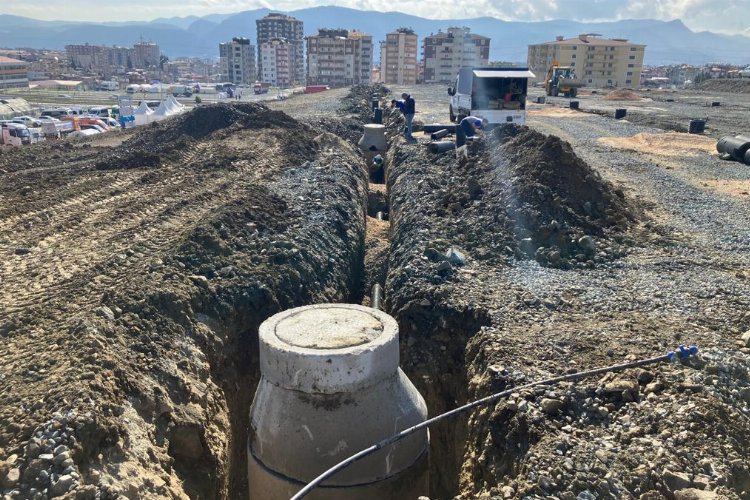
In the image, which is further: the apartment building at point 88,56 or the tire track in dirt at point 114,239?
the apartment building at point 88,56

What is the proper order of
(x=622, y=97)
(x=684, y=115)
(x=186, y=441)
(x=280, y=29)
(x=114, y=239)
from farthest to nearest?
(x=280, y=29) < (x=622, y=97) < (x=684, y=115) < (x=114, y=239) < (x=186, y=441)

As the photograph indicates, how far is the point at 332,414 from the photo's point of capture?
610 centimetres

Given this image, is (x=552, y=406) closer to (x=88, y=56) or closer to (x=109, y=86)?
(x=109, y=86)

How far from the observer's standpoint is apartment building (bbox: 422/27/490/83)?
108 meters

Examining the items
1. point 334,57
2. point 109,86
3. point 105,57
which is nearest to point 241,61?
point 109,86

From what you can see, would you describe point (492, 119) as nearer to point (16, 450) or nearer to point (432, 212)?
point (432, 212)

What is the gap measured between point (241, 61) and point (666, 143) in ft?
397

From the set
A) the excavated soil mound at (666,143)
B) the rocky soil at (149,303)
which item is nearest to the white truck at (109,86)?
the rocky soil at (149,303)

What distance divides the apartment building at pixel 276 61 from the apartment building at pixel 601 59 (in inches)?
2191

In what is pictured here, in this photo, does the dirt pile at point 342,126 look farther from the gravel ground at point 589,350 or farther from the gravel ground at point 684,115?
the gravel ground at point 684,115

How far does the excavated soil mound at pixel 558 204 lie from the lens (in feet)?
32.9

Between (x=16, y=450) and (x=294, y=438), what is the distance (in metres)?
2.50

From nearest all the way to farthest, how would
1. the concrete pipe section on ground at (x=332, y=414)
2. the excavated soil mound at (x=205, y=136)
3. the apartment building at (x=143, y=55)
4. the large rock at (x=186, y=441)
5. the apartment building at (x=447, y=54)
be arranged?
1. the concrete pipe section on ground at (x=332, y=414)
2. the large rock at (x=186, y=441)
3. the excavated soil mound at (x=205, y=136)
4. the apartment building at (x=447, y=54)
5. the apartment building at (x=143, y=55)

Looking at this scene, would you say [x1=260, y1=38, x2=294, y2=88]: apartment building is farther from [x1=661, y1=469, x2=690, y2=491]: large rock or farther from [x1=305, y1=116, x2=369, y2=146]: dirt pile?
[x1=661, y1=469, x2=690, y2=491]: large rock
